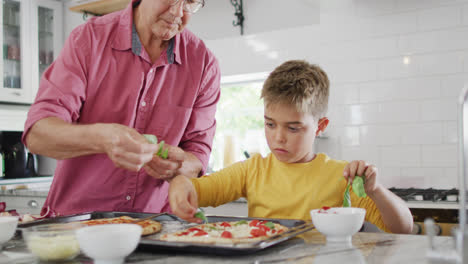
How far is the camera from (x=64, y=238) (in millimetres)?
1010

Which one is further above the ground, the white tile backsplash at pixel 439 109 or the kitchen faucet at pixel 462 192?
the white tile backsplash at pixel 439 109

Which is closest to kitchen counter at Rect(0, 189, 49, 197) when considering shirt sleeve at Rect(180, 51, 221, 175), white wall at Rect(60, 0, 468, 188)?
shirt sleeve at Rect(180, 51, 221, 175)

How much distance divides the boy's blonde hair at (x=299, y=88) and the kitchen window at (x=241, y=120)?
71.5 inches

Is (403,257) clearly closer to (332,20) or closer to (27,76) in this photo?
(332,20)

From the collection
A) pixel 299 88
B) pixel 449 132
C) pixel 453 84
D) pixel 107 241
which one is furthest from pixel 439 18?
pixel 107 241

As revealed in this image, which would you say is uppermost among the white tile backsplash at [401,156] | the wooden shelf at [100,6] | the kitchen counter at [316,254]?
the wooden shelf at [100,6]

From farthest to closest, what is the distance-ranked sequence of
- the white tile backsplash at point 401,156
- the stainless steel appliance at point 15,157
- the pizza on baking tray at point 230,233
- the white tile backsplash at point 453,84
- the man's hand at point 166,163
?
the stainless steel appliance at point 15,157 < the white tile backsplash at point 401,156 < the white tile backsplash at point 453,84 < the man's hand at point 166,163 < the pizza on baking tray at point 230,233

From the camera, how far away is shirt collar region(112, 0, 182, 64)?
1.76 meters

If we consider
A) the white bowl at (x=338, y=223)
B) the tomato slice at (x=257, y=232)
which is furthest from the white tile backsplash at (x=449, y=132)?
the tomato slice at (x=257, y=232)

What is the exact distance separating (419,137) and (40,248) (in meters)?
2.42

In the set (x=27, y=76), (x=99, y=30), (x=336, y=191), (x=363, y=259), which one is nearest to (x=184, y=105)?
(x=99, y=30)

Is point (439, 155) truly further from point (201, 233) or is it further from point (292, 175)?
point (201, 233)

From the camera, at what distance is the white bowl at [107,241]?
0.91m

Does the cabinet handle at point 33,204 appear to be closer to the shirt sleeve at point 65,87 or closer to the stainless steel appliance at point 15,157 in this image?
the stainless steel appliance at point 15,157
